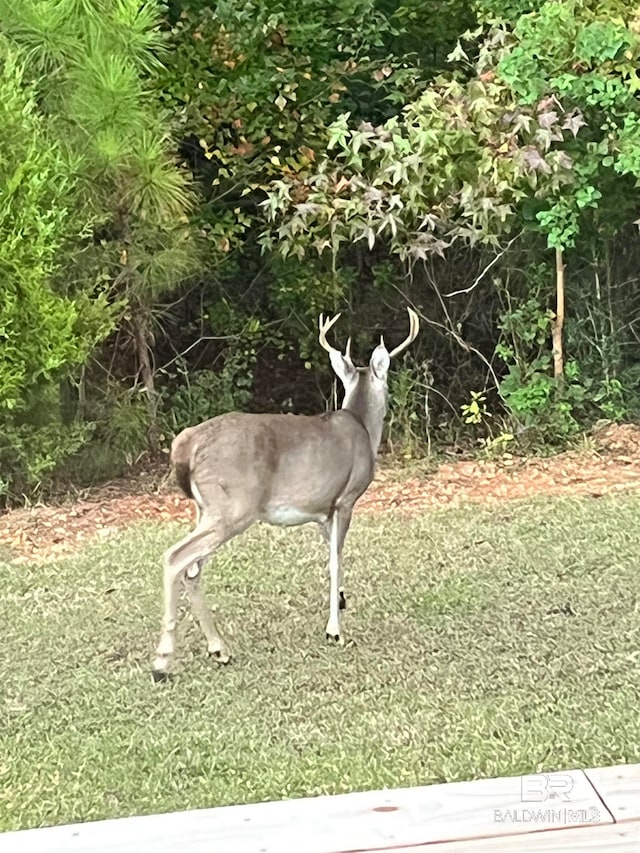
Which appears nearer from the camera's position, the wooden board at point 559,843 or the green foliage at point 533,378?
the wooden board at point 559,843

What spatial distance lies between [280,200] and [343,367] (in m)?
0.59

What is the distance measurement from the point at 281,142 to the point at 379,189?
29 cm

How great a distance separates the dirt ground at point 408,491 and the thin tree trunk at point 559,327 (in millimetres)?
213

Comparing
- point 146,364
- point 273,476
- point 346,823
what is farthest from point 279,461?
point 346,823

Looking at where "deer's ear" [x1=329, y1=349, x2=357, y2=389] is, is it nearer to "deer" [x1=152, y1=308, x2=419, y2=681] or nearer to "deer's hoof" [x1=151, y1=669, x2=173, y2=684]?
"deer" [x1=152, y1=308, x2=419, y2=681]

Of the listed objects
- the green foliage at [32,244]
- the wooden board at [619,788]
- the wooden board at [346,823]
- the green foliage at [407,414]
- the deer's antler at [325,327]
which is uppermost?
the green foliage at [32,244]

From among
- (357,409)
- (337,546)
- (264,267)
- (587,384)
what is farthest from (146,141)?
(587,384)

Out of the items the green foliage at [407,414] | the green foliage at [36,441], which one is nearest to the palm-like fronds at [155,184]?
the green foliage at [36,441]

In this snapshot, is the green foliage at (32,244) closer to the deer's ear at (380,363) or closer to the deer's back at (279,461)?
the deer's back at (279,461)

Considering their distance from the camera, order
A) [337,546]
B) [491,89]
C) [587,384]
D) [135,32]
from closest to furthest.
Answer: [337,546], [135,32], [491,89], [587,384]

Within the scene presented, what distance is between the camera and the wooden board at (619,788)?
191 cm

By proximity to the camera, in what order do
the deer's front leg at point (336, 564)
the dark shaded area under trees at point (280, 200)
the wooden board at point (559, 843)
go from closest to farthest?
1. the wooden board at point (559, 843)
2. the deer's front leg at point (336, 564)
3. the dark shaded area under trees at point (280, 200)

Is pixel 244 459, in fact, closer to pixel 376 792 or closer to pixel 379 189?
pixel 376 792

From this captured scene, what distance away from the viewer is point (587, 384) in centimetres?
301
